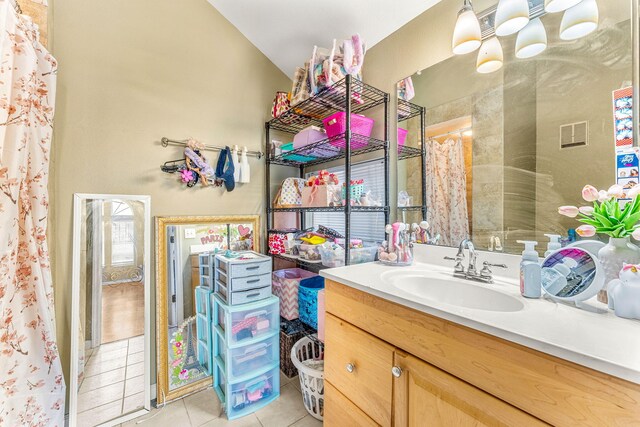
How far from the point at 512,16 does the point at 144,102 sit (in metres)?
2.04

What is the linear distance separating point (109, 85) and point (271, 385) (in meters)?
2.17

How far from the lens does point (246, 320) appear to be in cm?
165

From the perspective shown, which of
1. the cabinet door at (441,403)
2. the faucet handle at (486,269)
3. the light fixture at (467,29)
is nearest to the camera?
the cabinet door at (441,403)

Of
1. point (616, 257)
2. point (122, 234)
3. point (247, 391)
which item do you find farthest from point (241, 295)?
point (616, 257)

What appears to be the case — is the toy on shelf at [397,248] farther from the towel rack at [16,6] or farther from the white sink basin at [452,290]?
the towel rack at [16,6]

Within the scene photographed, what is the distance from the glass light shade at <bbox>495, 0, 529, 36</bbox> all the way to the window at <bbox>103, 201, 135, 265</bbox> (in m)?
2.21

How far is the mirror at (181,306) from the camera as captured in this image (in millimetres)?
1697

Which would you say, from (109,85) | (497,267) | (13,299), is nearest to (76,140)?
(109,85)

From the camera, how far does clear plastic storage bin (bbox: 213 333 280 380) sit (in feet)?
5.18

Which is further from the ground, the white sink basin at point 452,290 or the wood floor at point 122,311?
the white sink basin at point 452,290

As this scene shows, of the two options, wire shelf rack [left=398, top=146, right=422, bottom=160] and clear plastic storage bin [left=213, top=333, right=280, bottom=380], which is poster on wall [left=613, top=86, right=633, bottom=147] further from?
clear plastic storage bin [left=213, top=333, right=280, bottom=380]

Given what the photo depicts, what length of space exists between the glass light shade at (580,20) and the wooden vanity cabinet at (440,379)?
3.90 ft

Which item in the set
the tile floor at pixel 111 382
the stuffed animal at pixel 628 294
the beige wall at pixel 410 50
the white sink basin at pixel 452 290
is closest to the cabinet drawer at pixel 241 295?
the tile floor at pixel 111 382

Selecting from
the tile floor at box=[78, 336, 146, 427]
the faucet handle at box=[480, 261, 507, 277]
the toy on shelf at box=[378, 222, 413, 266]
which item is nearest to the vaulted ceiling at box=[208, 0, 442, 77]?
the toy on shelf at box=[378, 222, 413, 266]
